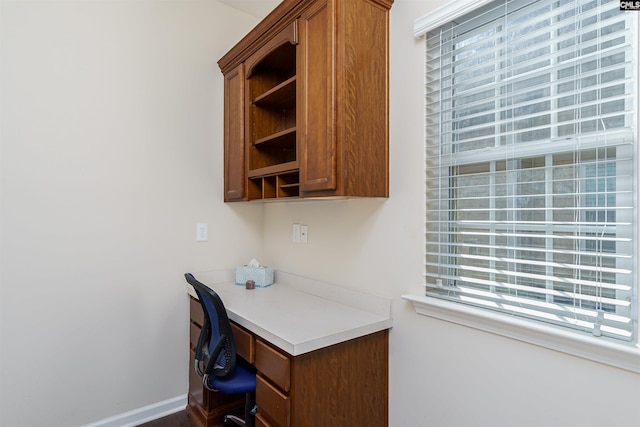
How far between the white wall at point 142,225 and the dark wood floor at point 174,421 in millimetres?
129

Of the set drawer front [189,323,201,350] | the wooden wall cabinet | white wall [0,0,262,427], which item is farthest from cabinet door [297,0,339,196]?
drawer front [189,323,201,350]

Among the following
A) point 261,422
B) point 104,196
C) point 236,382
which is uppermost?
point 104,196

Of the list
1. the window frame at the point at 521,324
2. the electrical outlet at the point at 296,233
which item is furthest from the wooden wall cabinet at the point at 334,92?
the electrical outlet at the point at 296,233

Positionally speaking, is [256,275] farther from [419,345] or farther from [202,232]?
[419,345]

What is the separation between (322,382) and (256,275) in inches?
43.2

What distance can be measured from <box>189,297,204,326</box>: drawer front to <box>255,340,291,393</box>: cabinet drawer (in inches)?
28.3

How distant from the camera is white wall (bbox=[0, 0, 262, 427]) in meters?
1.88

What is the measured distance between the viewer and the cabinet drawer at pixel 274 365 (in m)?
1.40

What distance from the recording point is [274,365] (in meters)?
1.48

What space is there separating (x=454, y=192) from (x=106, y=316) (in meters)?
2.09

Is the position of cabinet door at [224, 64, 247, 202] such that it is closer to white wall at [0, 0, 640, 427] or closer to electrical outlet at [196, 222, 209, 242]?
white wall at [0, 0, 640, 427]

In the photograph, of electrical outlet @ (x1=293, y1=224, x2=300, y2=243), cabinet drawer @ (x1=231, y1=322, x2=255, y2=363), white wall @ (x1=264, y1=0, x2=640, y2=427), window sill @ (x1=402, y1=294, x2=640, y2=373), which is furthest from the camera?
electrical outlet @ (x1=293, y1=224, x2=300, y2=243)

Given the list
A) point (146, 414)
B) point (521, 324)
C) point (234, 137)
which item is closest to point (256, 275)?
point (234, 137)

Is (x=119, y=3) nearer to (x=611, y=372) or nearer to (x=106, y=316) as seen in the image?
(x=106, y=316)
